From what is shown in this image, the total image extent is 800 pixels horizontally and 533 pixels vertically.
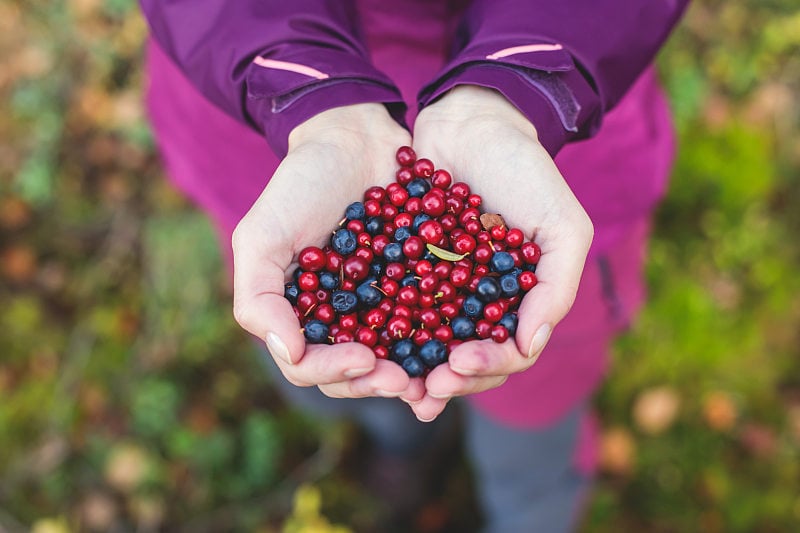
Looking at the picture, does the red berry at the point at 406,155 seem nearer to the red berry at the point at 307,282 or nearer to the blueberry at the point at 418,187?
the blueberry at the point at 418,187

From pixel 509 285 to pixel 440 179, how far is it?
0.96ft

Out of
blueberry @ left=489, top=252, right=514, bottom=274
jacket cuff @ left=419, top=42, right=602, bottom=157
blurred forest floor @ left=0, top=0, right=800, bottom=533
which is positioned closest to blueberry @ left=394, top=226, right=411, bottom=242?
blueberry @ left=489, top=252, right=514, bottom=274

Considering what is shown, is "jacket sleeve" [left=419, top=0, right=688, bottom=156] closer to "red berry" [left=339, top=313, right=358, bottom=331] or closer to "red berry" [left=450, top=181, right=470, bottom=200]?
"red berry" [left=450, top=181, right=470, bottom=200]

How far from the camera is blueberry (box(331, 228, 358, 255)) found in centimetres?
144

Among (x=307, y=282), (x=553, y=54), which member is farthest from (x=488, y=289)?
(x=553, y=54)

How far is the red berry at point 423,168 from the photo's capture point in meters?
1.48

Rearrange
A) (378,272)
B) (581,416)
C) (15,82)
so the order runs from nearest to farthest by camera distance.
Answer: (378,272) → (581,416) → (15,82)

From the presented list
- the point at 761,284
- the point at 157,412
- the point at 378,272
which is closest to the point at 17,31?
the point at 157,412

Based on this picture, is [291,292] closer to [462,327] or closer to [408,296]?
[408,296]

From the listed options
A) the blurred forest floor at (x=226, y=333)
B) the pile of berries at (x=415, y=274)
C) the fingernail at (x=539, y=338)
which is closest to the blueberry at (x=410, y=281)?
the pile of berries at (x=415, y=274)

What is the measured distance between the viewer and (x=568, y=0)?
1.37 meters

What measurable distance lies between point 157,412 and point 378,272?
1628 mm

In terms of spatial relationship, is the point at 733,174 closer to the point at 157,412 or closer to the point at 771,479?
the point at 771,479

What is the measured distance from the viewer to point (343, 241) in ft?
4.72
